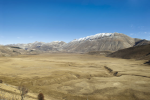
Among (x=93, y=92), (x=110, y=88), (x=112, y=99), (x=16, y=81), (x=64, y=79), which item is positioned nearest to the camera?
(x=112, y=99)

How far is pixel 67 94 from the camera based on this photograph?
68.8 ft

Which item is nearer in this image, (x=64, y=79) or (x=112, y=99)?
(x=112, y=99)

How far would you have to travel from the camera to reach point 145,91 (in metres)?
21.0

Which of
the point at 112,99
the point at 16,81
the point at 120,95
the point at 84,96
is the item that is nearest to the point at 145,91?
the point at 120,95

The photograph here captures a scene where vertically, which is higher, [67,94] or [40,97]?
[40,97]

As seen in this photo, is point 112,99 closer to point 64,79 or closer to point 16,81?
point 64,79

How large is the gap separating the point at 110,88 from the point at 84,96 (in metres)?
7.06

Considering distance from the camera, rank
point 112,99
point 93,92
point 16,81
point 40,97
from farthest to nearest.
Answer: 1. point 16,81
2. point 93,92
3. point 112,99
4. point 40,97

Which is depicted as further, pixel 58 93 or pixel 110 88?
pixel 110 88

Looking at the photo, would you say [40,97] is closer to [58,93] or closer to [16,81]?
[58,93]

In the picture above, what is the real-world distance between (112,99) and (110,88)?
470 cm

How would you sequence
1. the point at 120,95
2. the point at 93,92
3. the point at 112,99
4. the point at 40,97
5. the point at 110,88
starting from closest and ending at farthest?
the point at 40,97, the point at 112,99, the point at 120,95, the point at 93,92, the point at 110,88

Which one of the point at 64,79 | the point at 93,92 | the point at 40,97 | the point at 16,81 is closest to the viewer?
the point at 40,97

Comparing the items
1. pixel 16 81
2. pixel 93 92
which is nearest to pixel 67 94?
pixel 93 92
